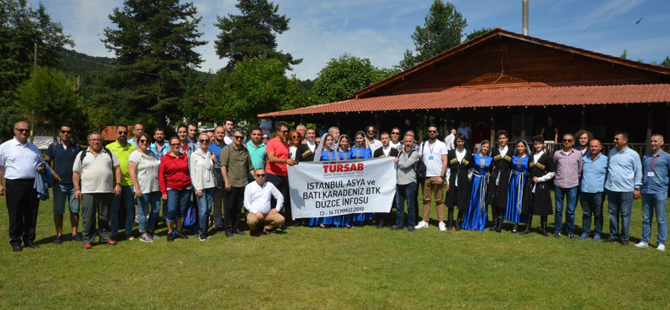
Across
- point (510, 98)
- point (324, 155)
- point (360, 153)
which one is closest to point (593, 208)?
point (360, 153)

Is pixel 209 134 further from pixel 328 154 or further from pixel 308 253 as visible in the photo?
pixel 308 253

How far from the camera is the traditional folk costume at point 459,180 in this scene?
25.3 ft

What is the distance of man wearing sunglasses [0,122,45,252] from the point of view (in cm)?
623

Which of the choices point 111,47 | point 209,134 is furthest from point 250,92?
point 209,134

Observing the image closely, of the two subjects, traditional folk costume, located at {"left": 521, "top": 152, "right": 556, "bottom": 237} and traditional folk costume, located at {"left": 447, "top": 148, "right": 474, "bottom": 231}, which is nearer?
traditional folk costume, located at {"left": 521, "top": 152, "right": 556, "bottom": 237}

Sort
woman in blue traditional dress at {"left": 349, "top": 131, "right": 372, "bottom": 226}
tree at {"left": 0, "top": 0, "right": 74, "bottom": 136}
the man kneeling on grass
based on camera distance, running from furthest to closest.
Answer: tree at {"left": 0, "top": 0, "right": 74, "bottom": 136}
woman in blue traditional dress at {"left": 349, "top": 131, "right": 372, "bottom": 226}
the man kneeling on grass

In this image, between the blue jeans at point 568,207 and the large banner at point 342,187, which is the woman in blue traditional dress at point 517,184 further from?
the large banner at point 342,187

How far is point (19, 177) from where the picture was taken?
627cm

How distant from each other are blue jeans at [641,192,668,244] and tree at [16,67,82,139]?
36.1m

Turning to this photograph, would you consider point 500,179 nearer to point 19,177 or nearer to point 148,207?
point 148,207

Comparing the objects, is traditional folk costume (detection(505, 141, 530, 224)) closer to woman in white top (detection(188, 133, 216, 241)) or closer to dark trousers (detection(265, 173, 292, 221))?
dark trousers (detection(265, 173, 292, 221))

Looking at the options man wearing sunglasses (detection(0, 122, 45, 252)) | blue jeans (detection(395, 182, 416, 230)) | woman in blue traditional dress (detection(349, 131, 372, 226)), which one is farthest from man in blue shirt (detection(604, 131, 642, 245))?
man wearing sunglasses (detection(0, 122, 45, 252))

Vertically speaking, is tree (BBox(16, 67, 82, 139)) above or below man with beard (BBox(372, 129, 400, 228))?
above

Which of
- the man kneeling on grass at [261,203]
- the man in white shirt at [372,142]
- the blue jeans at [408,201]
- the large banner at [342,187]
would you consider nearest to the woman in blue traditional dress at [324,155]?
the large banner at [342,187]
